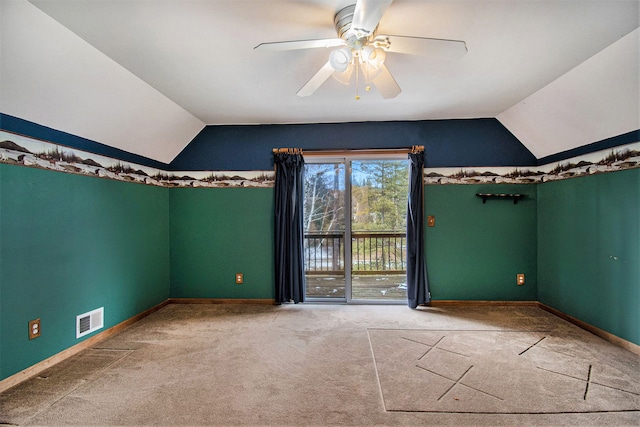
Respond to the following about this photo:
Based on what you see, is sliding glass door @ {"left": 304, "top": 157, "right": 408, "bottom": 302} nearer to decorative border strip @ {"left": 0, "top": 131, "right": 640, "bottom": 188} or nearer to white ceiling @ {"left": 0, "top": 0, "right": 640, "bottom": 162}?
decorative border strip @ {"left": 0, "top": 131, "right": 640, "bottom": 188}

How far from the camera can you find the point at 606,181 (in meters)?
2.87

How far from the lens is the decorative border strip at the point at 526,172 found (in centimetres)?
299

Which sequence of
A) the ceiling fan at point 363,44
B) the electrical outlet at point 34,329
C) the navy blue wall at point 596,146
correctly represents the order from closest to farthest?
1. the ceiling fan at point 363,44
2. the electrical outlet at point 34,329
3. the navy blue wall at point 596,146

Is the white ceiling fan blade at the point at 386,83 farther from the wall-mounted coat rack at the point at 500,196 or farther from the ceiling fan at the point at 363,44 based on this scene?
the wall-mounted coat rack at the point at 500,196

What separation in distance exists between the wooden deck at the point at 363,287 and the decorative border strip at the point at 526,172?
156cm

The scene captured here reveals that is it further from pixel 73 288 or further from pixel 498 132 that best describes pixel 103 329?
pixel 498 132

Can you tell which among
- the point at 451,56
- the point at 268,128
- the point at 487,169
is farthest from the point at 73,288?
the point at 487,169

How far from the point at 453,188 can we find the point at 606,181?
145 cm

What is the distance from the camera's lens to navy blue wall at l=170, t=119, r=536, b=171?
3.87 m

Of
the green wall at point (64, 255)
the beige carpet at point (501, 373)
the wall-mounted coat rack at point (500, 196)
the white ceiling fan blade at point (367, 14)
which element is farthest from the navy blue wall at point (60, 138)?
the wall-mounted coat rack at point (500, 196)

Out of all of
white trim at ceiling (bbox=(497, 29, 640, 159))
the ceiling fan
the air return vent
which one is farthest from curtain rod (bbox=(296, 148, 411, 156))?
the air return vent

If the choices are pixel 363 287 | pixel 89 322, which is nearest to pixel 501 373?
pixel 363 287

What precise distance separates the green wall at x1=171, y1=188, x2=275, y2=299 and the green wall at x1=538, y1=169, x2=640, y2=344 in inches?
137

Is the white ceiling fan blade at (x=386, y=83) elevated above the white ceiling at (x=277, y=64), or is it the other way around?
the white ceiling at (x=277, y=64)
